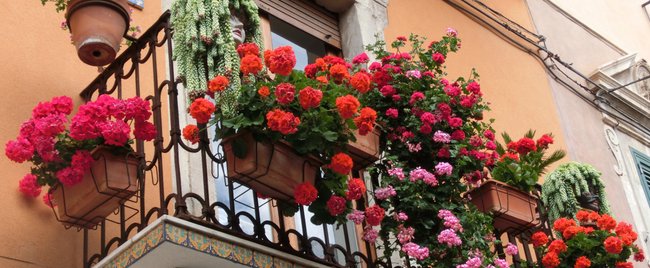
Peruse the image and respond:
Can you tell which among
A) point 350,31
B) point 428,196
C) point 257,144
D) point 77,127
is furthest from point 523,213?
point 77,127

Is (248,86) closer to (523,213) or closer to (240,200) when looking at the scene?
(240,200)

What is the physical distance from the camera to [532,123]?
9.41 m

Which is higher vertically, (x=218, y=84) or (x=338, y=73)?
(x=338, y=73)

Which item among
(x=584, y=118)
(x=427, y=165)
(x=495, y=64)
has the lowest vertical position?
(x=427, y=165)

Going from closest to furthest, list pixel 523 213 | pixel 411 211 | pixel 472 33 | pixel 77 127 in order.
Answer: pixel 77 127, pixel 411 211, pixel 523 213, pixel 472 33

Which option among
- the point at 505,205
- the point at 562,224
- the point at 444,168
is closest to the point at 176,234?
the point at 444,168

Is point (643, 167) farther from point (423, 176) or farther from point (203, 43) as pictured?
point (203, 43)

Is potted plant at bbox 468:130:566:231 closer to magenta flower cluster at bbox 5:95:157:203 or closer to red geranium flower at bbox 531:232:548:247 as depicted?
red geranium flower at bbox 531:232:548:247

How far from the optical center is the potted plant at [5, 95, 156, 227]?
526cm

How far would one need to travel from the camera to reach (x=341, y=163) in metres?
5.62

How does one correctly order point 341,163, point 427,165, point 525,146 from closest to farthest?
point 341,163, point 427,165, point 525,146

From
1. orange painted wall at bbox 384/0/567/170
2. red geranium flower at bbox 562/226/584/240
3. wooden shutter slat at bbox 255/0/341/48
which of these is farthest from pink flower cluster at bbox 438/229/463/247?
orange painted wall at bbox 384/0/567/170

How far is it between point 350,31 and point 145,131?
2.90 meters

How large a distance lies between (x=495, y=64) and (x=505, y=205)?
251 centimetres
